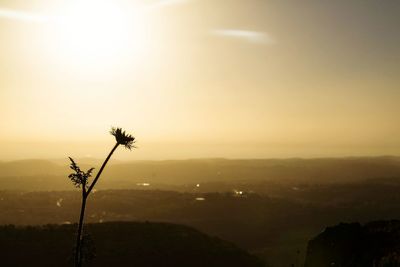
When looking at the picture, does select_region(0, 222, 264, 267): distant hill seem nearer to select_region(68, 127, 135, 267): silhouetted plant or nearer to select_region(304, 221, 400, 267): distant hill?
select_region(304, 221, 400, 267): distant hill

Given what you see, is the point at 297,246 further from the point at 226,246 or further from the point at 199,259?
the point at 199,259

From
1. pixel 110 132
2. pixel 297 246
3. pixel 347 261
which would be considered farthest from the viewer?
pixel 297 246

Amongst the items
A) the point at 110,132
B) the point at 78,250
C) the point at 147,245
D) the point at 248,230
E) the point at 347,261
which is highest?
the point at 110,132

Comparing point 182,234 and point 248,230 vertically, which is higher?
point 182,234

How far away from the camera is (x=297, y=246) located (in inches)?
6171

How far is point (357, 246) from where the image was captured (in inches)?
1297

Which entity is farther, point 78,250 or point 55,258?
point 55,258

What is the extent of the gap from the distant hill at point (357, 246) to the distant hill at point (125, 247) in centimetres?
4882

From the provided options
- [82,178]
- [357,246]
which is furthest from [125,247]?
[82,178]

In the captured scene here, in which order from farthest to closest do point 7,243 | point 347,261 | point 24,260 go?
point 7,243 < point 24,260 < point 347,261

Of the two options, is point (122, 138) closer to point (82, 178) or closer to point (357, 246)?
A: point (82, 178)

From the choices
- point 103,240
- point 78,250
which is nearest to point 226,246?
point 103,240

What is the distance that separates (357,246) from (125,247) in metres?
62.3

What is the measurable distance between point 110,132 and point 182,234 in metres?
90.0
